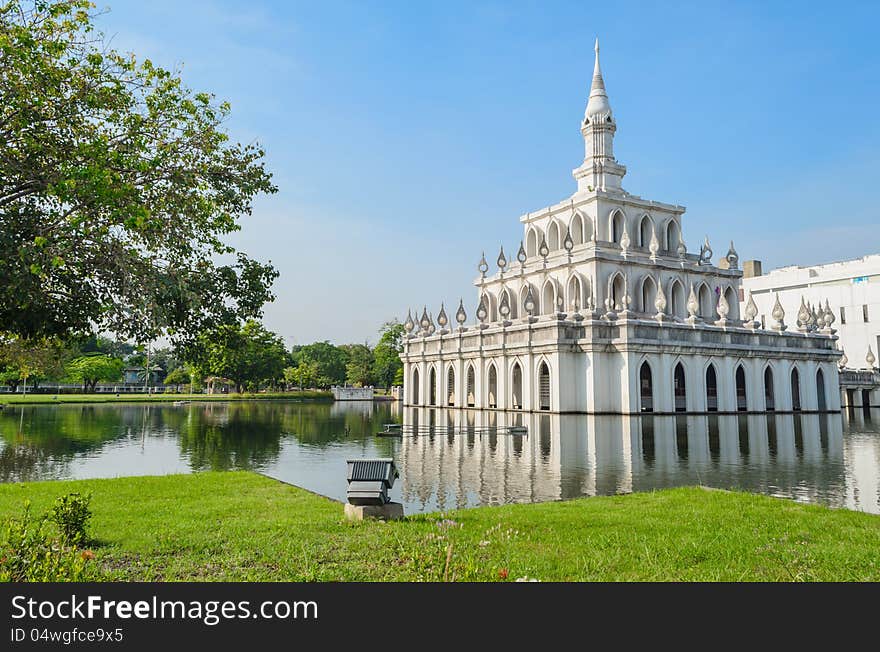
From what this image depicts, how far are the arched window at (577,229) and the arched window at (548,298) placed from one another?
401cm

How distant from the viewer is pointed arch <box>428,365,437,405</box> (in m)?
58.0

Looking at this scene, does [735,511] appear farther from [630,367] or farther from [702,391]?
[702,391]

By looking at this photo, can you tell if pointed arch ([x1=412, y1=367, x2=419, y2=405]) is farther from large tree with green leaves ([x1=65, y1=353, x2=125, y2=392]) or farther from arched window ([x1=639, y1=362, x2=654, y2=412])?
large tree with green leaves ([x1=65, y1=353, x2=125, y2=392])

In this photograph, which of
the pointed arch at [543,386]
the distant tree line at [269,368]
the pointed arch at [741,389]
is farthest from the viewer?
the distant tree line at [269,368]

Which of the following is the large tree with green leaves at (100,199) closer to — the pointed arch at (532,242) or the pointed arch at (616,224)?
the pointed arch at (616,224)

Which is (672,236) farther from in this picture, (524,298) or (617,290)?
(524,298)

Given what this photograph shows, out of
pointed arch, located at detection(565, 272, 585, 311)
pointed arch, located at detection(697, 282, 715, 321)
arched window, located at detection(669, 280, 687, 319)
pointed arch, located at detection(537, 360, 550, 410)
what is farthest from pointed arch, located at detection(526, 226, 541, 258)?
pointed arch, located at detection(537, 360, 550, 410)

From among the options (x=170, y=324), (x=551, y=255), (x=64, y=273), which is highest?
(x=551, y=255)

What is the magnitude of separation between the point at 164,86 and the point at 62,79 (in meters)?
A: 1.52

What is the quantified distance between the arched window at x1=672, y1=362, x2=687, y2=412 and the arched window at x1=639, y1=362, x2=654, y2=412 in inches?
61.2

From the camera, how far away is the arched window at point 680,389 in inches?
1689

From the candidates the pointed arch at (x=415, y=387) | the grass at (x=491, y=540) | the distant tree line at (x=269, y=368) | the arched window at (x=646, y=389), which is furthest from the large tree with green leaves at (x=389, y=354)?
the grass at (x=491, y=540)

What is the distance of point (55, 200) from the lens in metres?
9.06

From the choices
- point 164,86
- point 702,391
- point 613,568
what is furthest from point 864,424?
point 164,86
